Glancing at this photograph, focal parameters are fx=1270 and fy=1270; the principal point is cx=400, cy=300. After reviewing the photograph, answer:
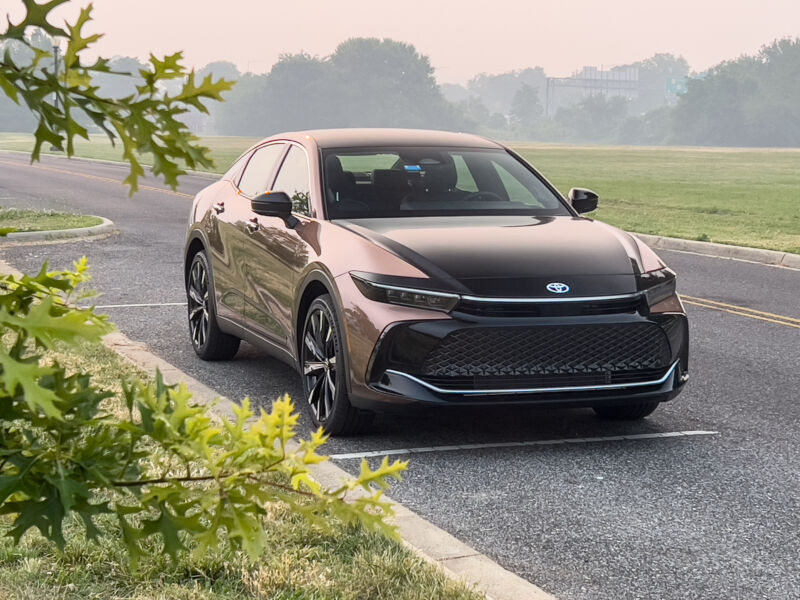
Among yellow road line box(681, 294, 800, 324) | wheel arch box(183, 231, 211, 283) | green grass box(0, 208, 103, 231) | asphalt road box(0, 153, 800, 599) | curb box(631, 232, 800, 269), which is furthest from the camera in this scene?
green grass box(0, 208, 103, 231)

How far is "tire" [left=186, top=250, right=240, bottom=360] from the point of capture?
28.6 feet

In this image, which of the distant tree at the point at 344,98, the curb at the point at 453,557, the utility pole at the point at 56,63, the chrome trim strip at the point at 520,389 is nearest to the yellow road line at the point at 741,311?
the chrome trim strip at the point at 520,389

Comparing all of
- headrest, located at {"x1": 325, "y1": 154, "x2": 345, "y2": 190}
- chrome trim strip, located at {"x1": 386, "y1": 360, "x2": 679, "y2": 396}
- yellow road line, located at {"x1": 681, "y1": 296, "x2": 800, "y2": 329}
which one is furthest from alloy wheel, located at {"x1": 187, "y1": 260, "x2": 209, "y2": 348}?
yellow road line, located at {"x1": 681, "y1": 296, "x2": 800, "y2": 329}

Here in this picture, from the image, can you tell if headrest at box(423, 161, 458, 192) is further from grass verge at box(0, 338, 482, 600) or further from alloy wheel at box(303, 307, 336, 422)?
grass verge at box(0, 338, 482, 600)

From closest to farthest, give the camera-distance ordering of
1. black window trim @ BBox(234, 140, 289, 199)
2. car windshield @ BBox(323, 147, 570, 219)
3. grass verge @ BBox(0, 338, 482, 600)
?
grass verge @ BBox(0, 338, 482, 600) < car windshield @ BBox(323, 147, 570, 219) < black window trim @ BBox(234, 140, 289, 199)

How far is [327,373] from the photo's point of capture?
6727 mm

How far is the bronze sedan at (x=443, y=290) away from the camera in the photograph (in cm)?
617

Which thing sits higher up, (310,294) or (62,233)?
(310,294)

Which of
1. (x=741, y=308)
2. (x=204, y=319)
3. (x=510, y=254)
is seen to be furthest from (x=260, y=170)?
(x=741, y=308)

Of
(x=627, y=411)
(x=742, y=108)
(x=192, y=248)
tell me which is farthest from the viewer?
(x=742, y=108)

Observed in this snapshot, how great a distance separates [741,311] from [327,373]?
6162 mm

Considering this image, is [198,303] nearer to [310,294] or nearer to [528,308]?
[310,294]

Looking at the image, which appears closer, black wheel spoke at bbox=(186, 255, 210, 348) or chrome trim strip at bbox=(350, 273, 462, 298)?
chrome trim strip at bbox=(350, 273, 462, 298)

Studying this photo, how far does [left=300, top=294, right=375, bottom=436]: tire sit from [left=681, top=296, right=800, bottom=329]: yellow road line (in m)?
5.52
